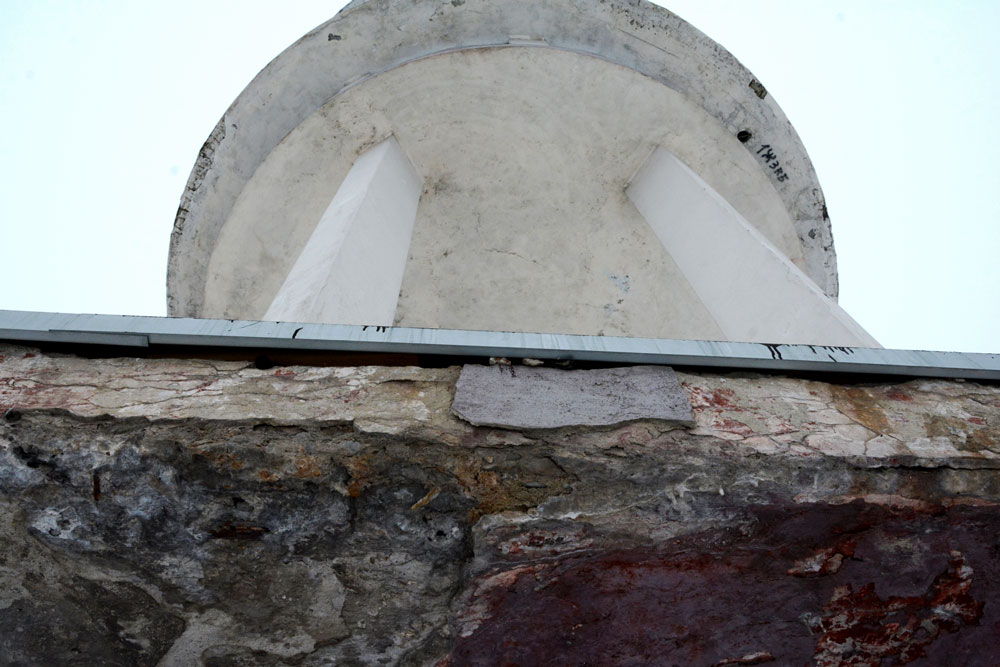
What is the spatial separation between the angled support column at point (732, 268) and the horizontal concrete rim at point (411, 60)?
0.65 metres

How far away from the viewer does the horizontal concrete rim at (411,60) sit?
16.5 feet

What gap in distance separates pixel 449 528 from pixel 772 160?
4478mm

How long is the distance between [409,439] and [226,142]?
3.90m

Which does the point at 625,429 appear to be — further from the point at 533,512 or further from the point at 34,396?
the point at 34,396

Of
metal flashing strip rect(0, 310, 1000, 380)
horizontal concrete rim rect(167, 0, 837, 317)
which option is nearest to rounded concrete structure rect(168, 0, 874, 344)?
horizontal concrete rim rect(167, 0, 837, 317)

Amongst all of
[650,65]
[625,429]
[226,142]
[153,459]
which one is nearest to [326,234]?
[226,142]

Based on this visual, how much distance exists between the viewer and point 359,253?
374cm

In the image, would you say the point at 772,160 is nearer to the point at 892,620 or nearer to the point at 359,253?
the point at 359,253

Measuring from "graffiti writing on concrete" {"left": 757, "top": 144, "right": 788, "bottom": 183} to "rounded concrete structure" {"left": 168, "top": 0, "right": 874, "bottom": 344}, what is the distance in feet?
0.03

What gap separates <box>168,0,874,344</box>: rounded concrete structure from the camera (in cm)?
509

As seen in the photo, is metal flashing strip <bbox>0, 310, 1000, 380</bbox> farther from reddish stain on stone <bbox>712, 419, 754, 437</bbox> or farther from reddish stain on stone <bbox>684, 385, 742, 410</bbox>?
reddish stain on stone <bbox>712, 419, 754, 437</bbox>

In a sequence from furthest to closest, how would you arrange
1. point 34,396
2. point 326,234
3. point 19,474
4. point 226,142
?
point 226,142, point 326,234, point 34,396, point 19,474

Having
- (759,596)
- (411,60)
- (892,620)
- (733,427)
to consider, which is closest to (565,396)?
(733,427)

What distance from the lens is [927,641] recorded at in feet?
7.03
